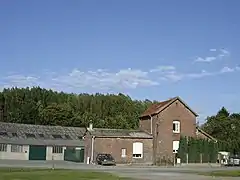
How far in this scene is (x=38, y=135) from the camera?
8238 centimetres

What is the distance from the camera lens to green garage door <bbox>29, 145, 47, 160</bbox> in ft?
259

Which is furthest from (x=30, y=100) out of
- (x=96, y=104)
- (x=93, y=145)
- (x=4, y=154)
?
(x=93, y=145)

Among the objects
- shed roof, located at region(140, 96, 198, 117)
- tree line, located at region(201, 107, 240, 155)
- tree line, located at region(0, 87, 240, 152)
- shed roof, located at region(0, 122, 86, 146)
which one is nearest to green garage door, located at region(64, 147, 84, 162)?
shed roof, located at region(0, 122, 86, 146)

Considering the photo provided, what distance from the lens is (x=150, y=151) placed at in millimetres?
71250

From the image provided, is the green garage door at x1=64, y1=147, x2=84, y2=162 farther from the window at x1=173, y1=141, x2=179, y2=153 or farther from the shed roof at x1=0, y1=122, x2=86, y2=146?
the window at x1=173, y1=141, x2=179, y2=153

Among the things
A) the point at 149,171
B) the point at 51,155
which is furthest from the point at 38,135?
the point at 149,171

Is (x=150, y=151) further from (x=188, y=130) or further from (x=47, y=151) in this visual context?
(x=47, y=151)

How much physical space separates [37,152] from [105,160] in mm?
20174

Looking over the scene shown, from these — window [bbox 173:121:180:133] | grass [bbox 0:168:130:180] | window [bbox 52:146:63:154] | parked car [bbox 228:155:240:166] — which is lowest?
parked car [bbox 228:155:240:166]

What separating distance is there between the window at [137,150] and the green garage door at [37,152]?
18.6m

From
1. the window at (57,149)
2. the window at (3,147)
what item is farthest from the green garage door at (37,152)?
the window at (3,147)

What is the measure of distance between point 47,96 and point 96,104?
14185mm

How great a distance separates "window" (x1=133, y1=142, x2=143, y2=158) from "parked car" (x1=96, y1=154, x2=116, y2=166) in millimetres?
5659

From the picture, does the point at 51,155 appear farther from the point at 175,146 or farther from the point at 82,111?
the point at 82,111
